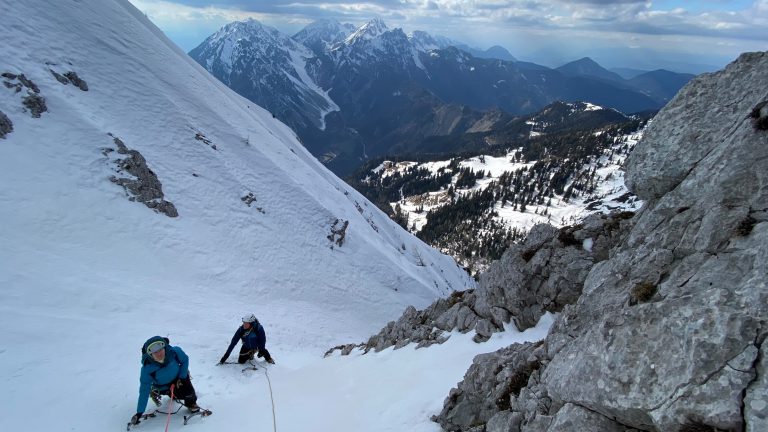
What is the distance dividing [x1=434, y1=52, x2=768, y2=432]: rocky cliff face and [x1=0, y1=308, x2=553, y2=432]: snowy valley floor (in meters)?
2.96

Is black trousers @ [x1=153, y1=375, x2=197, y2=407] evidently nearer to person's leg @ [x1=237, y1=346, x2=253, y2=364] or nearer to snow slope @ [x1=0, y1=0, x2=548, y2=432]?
snow slope @ [x1=0, y1=0, x2=548, y2=432]

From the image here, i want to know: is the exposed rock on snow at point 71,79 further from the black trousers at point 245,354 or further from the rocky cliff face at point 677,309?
the rocky cliff face at point 677,309

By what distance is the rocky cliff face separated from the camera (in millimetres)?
5312

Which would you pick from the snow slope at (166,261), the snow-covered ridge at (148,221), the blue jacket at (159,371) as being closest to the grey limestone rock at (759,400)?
the snow slope at (166,261)

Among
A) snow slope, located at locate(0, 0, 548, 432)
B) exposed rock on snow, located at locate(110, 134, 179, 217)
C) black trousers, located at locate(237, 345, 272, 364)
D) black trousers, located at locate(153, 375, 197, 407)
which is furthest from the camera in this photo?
exposed rock on snow, located at locate(110, 134, 179, 217)

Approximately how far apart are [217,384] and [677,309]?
50.5 feet

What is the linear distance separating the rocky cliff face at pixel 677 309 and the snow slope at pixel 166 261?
12.3 feet

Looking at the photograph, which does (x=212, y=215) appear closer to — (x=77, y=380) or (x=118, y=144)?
(x=118, y=144)

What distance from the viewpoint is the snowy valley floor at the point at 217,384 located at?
1141 centimetres

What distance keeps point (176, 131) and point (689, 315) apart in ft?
153

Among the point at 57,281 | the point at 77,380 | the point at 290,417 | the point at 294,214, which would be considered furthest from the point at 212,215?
the point at 290,417

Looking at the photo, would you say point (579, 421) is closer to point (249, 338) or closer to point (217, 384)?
point (217, 384)

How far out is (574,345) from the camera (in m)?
8.23

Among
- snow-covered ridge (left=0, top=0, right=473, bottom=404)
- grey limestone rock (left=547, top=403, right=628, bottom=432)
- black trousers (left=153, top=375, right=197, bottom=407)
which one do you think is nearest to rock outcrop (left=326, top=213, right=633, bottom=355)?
grey limestone rock (left=547, top=403, right=628, bottom=432)
